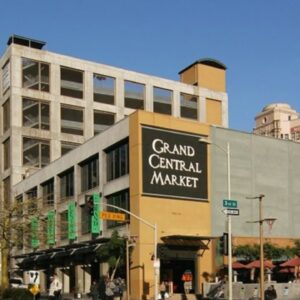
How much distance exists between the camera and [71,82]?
295 feet

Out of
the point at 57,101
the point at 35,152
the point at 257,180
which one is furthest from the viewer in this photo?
the point at 57,101

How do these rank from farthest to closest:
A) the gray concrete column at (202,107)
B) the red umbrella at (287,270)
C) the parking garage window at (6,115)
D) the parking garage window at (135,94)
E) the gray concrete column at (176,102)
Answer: the gray concrete column at (202,107), the gray concrete column at (176,102), the parking garage window at (135,94), the parking garage window at (6,115), the red umbrella at (287,270)

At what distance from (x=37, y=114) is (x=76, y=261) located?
98.8 feet

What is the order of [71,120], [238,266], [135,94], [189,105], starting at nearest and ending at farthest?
[238,266]
[71,120]
[135,94]
[189,105]

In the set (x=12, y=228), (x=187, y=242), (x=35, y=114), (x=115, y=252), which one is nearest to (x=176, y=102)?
(x=35, y=114)

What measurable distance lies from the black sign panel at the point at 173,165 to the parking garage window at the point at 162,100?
139ft

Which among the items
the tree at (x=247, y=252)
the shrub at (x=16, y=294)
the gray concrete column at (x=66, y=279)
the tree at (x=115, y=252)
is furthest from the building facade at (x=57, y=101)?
the shrub at (x=16, y=294)

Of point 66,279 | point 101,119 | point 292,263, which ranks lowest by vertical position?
point 66,279

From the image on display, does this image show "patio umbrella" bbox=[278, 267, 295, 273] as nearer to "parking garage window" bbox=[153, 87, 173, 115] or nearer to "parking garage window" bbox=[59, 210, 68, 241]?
"parking garage window" bbox=[59, 210, 68, 241]

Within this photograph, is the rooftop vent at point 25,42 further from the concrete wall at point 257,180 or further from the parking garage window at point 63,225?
the concrete wall at point 257,180

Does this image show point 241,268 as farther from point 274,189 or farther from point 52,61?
point 52,61

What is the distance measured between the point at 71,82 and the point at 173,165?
4102 centimetres

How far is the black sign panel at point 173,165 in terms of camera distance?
50969 millimetres

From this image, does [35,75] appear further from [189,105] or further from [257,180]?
[257,180]
